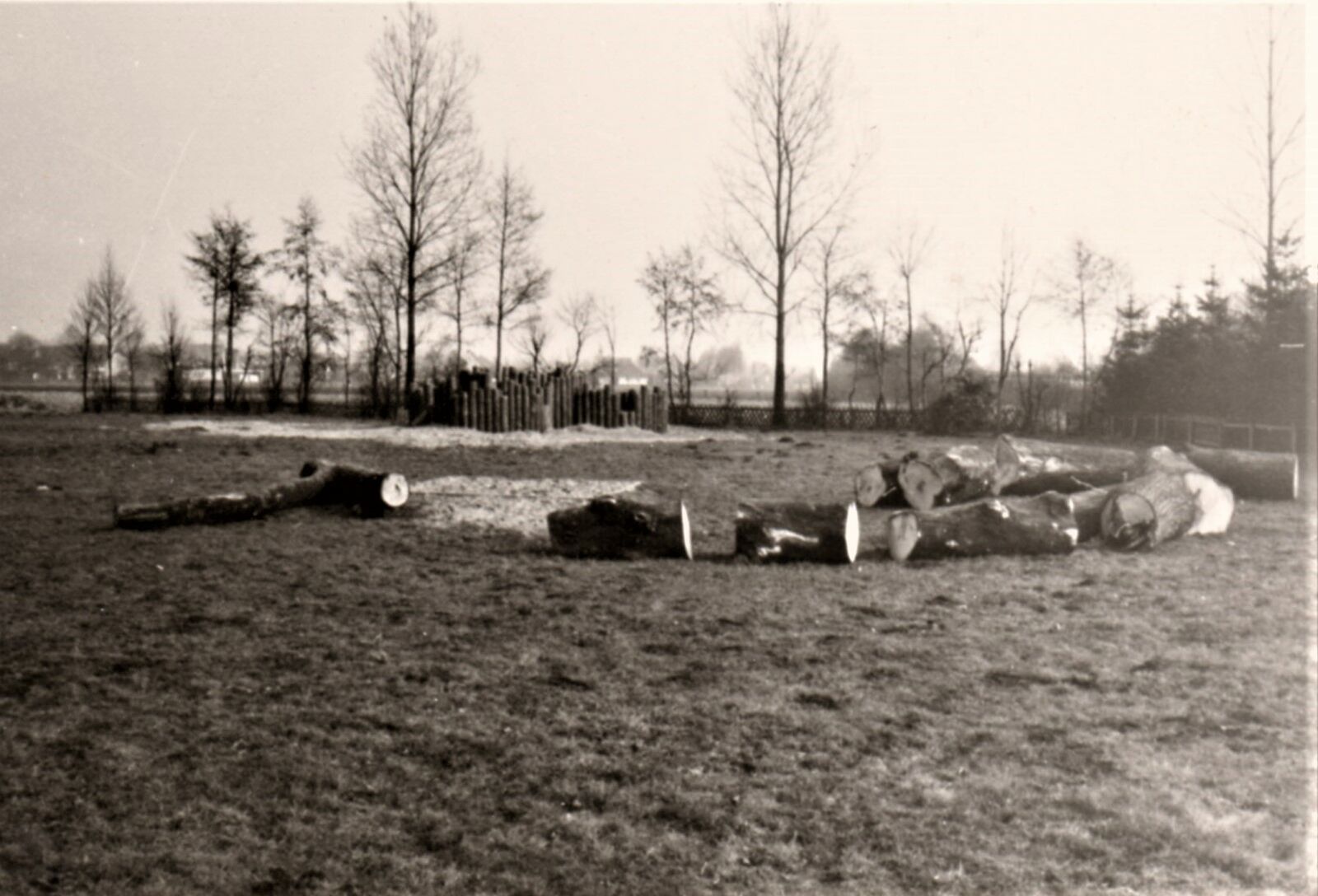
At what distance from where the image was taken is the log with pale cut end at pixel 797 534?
27.7ft

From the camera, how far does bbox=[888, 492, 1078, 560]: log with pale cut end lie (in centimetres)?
873

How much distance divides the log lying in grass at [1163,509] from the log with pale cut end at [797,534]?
246 cm

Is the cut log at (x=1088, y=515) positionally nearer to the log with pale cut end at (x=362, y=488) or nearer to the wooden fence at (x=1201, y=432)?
the log with pale cut end at (x=362, y=488)

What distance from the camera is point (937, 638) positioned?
19.9ft

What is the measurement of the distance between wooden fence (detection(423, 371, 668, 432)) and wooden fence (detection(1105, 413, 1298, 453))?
11184mm

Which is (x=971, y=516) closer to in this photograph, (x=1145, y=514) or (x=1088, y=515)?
(x=1088, y=515)

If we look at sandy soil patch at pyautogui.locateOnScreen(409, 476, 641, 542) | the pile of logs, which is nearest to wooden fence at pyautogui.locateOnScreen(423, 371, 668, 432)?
sandy soil patch at pyautogui.locateOnScreen(409, 476, 641, 542)

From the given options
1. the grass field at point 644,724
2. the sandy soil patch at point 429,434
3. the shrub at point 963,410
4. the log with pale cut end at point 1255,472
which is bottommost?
the grass field at point 644,724

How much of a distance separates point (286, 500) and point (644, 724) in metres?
7.35

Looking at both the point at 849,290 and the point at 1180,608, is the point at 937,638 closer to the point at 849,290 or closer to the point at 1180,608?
the point at 1180,608

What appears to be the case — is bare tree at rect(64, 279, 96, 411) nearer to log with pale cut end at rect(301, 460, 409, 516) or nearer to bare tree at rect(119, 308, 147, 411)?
bare tree at rect(119, 308, 147, 411)

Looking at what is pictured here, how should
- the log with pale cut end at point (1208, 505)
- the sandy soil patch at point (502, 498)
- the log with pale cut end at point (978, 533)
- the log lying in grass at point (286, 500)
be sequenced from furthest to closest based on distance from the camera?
the sandy soil patch at point (502, 498), the log with pale cut end at point (1208, 505), the log lying in grass at point (286, 500), the log with pale cut end at point (978, 533)

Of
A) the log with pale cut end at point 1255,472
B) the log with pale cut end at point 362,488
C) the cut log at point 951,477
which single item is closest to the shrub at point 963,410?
the log with pale cut end at point 1255,472

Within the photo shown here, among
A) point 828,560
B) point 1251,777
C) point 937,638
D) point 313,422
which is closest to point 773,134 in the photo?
point 313,422
